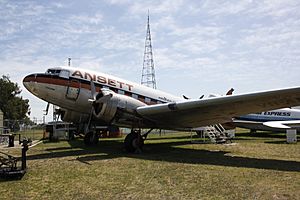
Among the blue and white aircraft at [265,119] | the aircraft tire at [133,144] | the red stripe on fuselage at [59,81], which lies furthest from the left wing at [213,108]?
the blue and white aircraft at [265,119]

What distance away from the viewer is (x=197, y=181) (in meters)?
7.80

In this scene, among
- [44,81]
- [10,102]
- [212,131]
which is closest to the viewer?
[44,81]

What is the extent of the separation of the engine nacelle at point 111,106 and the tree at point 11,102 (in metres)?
57.6

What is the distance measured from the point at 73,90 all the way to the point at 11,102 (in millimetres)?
57050

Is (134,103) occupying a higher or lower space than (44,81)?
lower

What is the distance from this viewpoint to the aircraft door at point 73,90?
15.5 meters

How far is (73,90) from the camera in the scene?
15.6 m

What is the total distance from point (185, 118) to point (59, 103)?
242 inches

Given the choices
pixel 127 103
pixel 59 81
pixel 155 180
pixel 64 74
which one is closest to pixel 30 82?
pixel 59 81

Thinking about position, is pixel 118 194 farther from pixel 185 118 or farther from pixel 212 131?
pixel 212 131

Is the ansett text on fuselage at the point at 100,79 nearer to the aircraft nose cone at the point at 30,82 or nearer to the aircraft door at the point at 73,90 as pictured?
the aircraft door at the point at 73,90

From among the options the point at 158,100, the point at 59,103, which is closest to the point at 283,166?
the point at 158,100

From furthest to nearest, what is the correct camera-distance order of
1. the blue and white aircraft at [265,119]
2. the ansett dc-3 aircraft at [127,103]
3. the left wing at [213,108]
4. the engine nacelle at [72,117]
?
1. the blue and white aircraft at [265,119]
2. the engine nacelle at [72,117]
3. the ansett dc-3 aircraft at [127,103]
4. the left wing at [213,108]

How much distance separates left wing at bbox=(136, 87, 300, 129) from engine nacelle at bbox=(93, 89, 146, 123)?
43cm
